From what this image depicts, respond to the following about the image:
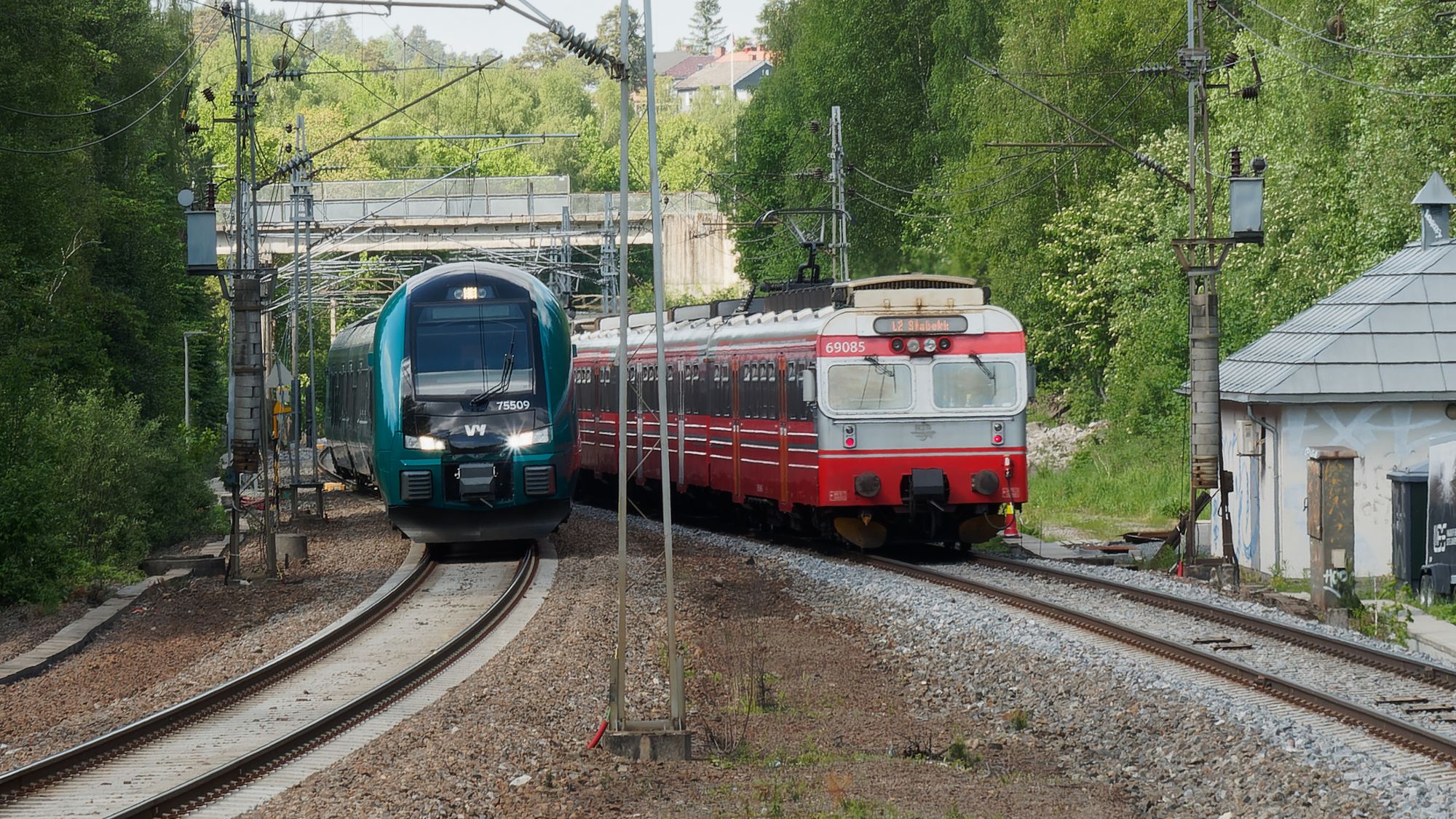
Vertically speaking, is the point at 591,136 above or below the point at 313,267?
above

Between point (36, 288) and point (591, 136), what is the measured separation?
77.8 m

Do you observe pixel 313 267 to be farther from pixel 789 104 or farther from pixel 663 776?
pixel 663 776

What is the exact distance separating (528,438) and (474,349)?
1269 mm

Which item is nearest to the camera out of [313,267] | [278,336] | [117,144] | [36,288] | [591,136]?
[36,288]

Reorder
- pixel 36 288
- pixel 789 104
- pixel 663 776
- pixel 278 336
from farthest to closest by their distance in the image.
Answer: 1. pixel 278 336
2. pixel 789 104
3. pixel 36 288
4. pixel 663 776

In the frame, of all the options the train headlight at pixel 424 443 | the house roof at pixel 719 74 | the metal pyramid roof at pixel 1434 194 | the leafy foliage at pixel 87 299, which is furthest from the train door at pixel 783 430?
the house roof at pixel 719 74

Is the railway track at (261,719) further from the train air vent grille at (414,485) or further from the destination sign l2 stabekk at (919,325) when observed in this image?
the destination sign l2 stabekk at (919,325)

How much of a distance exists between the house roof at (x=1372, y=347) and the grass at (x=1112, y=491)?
416 centimetres

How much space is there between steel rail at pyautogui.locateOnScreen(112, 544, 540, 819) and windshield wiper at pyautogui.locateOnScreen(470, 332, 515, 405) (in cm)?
438

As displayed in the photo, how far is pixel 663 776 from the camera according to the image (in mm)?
9859

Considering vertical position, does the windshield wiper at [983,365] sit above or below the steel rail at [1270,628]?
above

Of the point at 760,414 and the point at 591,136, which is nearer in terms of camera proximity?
the point at 760,414

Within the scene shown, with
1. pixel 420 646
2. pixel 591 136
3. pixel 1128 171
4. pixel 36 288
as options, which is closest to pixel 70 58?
pixel 36 288

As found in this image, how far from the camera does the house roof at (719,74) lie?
534 feet
